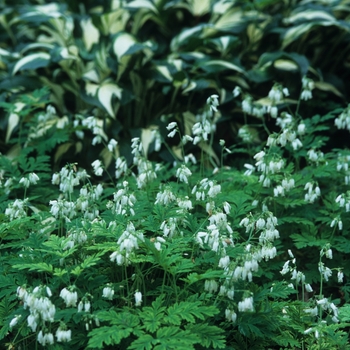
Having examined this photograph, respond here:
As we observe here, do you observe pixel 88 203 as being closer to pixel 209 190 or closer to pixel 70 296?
pixel 209 190

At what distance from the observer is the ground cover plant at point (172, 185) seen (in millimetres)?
2797

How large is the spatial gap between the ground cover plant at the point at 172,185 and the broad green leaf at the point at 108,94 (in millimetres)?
25

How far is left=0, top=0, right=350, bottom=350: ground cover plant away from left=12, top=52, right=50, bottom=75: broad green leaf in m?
0.02

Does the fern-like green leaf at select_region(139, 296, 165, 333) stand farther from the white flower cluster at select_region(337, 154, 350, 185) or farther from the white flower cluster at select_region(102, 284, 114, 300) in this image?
the white flower cluster at select_region(337, 154, 350, 185)

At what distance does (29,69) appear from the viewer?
5.66 meters

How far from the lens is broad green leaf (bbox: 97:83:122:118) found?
5102 millimetres

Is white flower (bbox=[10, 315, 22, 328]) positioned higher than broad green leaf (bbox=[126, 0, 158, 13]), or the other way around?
broad green leaf (bbox=[126, 0, 158, 13])

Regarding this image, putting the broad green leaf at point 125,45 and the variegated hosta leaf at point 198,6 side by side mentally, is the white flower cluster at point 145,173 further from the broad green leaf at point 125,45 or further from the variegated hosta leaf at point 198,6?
the variegated hosta leaf at point 198,6

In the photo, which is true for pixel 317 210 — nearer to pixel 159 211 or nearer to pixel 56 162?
pixel 159 211

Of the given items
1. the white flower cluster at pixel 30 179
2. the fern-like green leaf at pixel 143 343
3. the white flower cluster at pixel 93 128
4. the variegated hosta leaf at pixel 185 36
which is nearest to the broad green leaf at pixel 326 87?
the variegated hosta leaf at pixel 185 36

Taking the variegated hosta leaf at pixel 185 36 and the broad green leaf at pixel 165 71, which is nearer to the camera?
the broad green leaf at pixel 165 71

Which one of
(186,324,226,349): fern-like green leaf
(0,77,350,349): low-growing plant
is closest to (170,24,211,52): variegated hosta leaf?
(0,77,350,349): low-growing plant

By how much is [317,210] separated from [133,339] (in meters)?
1.74

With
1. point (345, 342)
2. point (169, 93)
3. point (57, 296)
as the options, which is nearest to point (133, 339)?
point (57, 296)
